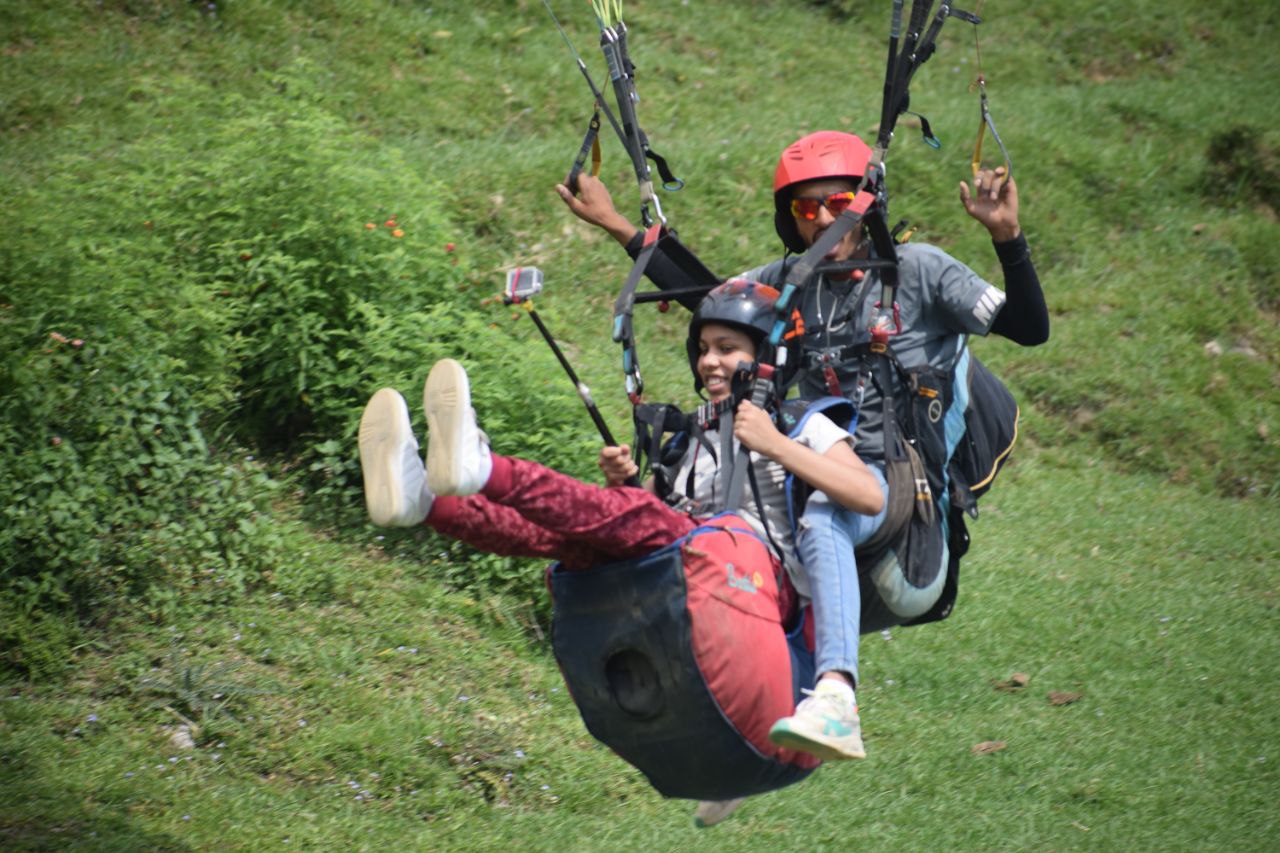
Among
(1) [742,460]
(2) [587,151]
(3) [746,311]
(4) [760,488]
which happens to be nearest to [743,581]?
(1) [742,460]

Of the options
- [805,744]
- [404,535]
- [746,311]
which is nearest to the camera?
[805,744]

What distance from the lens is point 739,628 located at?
12.2 ft

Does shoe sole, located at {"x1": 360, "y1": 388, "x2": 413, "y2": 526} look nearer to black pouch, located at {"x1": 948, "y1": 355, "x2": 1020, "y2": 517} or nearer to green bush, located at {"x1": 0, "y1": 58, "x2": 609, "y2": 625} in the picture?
black pouch, located at {"x1": 948, "y1": 355, "x2": 1020, "y2": 517}

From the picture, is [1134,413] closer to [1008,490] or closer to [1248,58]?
[1008,490]

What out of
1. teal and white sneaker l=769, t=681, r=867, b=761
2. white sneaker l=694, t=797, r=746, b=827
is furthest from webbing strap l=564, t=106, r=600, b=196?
white sneaker l=694, t=797, r=746, b=827

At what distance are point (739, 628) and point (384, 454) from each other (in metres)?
1.04

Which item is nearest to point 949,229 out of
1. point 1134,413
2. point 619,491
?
point 1134,413

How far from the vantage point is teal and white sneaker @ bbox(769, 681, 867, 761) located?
3.62 metres

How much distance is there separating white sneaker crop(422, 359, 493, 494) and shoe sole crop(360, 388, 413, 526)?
105 mm

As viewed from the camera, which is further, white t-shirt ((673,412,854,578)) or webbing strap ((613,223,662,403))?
webbing strap ((613,223,662,403))

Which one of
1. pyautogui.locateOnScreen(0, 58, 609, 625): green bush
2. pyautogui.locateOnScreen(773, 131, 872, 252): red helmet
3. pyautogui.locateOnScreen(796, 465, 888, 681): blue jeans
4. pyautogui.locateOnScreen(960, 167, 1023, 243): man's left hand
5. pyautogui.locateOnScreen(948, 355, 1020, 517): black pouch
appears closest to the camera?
pyautogui.locateOnScreen(796, 465, 888, 681): blue jeans

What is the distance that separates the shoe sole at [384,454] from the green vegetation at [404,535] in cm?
210

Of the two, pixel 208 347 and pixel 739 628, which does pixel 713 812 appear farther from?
pixel 208 347

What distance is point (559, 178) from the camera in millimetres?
9945
